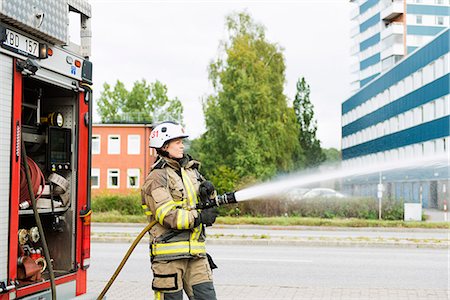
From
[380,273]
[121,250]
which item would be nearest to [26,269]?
[380,273]

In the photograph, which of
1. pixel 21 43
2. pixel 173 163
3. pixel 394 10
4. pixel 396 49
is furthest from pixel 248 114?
pixel 21 43

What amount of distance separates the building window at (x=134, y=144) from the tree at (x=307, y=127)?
15.4 metres

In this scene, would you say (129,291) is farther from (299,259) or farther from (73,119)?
(299,259)

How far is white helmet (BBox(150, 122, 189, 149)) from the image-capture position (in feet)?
18.6

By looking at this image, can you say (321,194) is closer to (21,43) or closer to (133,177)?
(21,43)

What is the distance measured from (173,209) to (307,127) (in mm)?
55016

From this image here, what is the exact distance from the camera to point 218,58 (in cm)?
4441

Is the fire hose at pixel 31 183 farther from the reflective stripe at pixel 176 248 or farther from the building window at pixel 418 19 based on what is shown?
the building window at pixel 418 19

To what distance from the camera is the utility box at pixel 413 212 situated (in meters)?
24.5

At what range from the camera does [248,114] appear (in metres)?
42.5

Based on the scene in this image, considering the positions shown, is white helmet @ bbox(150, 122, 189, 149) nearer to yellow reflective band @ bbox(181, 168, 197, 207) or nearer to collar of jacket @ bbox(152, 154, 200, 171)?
collar of jacket @ bbox(152, 154, 200, 171)

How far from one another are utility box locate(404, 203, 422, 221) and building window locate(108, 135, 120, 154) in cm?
2981

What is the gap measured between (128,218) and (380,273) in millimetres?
14767

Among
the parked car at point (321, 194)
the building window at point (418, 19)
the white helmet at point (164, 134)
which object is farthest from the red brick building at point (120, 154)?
the white helmet at point (164, 134)
